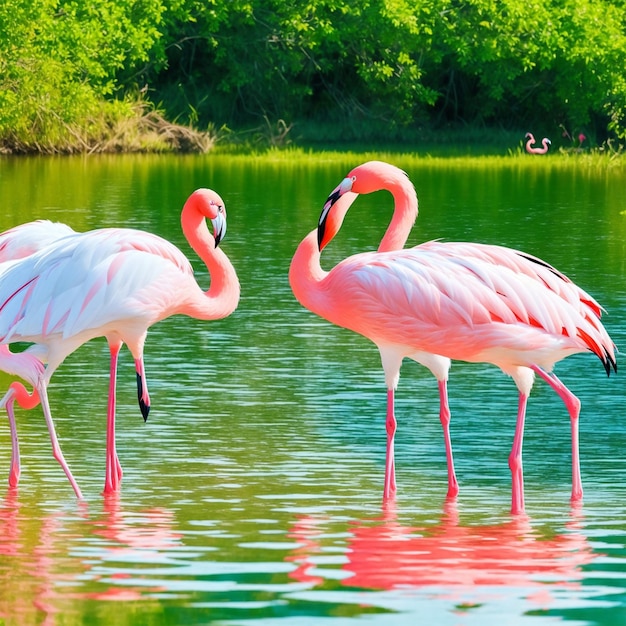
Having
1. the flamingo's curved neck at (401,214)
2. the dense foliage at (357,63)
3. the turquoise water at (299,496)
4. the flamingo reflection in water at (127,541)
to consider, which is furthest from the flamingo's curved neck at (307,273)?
the dense foliage at (357,63)

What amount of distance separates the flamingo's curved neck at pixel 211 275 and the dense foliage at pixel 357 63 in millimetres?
27588

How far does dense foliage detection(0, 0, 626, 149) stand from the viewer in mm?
37312

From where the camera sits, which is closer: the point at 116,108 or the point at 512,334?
the point at 512,334

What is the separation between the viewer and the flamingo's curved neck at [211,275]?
316 inches

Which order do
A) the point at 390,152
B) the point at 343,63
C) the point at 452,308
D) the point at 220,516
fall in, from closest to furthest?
the point at 220,516, the point at 452,308, the point at 390,152, the point at 343,63

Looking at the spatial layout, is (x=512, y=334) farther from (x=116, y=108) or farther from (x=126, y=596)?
(x=116, y=108)

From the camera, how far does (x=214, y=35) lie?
40.4 meters

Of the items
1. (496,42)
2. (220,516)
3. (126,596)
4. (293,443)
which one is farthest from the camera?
(496,42)

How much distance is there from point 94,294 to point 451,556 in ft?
7.12

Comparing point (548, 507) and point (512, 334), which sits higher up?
point (512, 334)

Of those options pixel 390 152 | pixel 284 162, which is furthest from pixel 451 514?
pixel 390 152

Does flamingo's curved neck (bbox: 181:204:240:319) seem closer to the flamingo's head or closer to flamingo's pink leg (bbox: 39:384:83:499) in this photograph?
the flamingo's head

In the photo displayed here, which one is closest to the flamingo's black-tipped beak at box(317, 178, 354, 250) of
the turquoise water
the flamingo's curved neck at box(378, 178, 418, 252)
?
the flamingo's curved neck at box(378, 178, 418, 252)

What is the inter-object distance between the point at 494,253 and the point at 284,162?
2643cm
